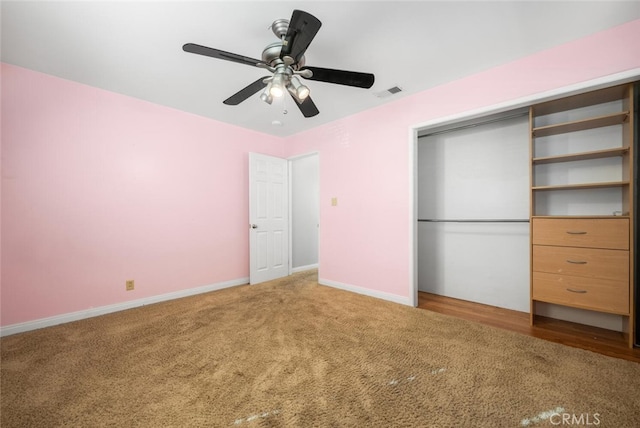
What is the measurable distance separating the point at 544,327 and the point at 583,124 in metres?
1.92

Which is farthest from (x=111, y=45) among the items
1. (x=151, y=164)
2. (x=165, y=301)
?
(x=165, y=301)

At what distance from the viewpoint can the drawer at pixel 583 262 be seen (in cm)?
212

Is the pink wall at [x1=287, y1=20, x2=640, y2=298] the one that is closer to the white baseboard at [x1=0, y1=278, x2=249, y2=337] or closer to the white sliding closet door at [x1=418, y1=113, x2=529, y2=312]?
the white sliding closet door at [x1=418, y1=113, x2=529, y2=312]

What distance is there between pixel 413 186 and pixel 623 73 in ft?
5.92

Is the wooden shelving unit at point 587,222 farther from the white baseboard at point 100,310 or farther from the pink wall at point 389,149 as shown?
the white baseboard at point 100,310

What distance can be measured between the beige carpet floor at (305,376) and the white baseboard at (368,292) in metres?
0.43

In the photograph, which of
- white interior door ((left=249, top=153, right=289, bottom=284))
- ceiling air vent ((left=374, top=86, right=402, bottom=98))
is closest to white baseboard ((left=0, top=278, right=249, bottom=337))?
white interior door ((left=249, top=153, right=289, bottom=284))

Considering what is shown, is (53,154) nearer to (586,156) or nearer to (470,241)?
(470,241)

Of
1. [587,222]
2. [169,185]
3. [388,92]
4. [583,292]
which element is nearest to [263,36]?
[388,92]

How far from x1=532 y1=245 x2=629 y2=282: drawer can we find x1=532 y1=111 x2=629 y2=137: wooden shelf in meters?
1.11

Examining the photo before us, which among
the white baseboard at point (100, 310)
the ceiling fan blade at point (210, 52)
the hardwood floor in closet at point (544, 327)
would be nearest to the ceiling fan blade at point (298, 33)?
the ceiling fan blade at point (210, 52)

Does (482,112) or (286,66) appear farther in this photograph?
(482,112)

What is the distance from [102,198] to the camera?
9.67ft

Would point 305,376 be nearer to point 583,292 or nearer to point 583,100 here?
point 583,292
